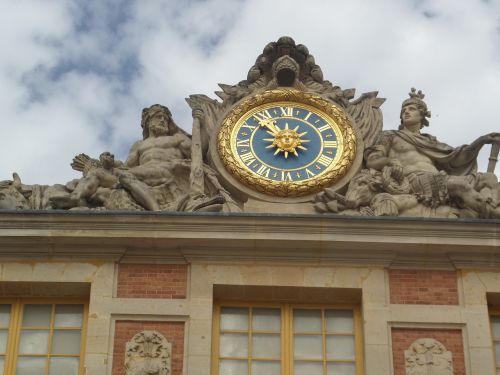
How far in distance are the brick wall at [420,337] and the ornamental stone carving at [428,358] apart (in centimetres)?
7

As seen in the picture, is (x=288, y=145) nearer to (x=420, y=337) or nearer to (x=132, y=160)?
(x=132, y=160)

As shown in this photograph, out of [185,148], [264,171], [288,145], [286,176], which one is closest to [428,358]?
[286,176]

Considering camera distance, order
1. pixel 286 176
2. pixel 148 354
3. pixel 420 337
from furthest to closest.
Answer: pixel 286 176, pixel 420 337, pixel 148 354

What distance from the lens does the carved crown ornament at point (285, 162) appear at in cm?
1684

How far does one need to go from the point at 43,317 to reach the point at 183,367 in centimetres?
223

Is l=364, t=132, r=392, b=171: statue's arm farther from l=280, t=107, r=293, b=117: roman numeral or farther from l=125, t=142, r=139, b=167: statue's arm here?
l=125, t=142, r=139, b=167: statue's arm

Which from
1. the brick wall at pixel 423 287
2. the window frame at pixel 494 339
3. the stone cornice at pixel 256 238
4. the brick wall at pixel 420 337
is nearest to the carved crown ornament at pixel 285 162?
the stone cornice at pixel 256 238

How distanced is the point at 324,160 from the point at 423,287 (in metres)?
2.57

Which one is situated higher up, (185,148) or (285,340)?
(185,148)

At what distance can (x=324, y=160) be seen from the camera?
1752 cm

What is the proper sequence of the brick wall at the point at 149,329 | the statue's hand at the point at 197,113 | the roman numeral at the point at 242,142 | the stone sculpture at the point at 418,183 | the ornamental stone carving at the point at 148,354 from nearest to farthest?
1. the ornamental stone carving at the point at 148,354
2. the brick wall at the point at 149,329
3. the stone sculpture at the point at 418,183
4. the roman numeral at the point at 242,142
5. the statue's hand at the point at 197,113

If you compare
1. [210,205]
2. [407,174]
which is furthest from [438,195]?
[210,205]

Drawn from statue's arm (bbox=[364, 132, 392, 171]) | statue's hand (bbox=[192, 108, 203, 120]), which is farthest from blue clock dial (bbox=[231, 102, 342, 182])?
statue's hand (bbox=[192, 108, 203, 120])

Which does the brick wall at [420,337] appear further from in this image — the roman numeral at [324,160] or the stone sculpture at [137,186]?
the stone sculpture at [137,186]
